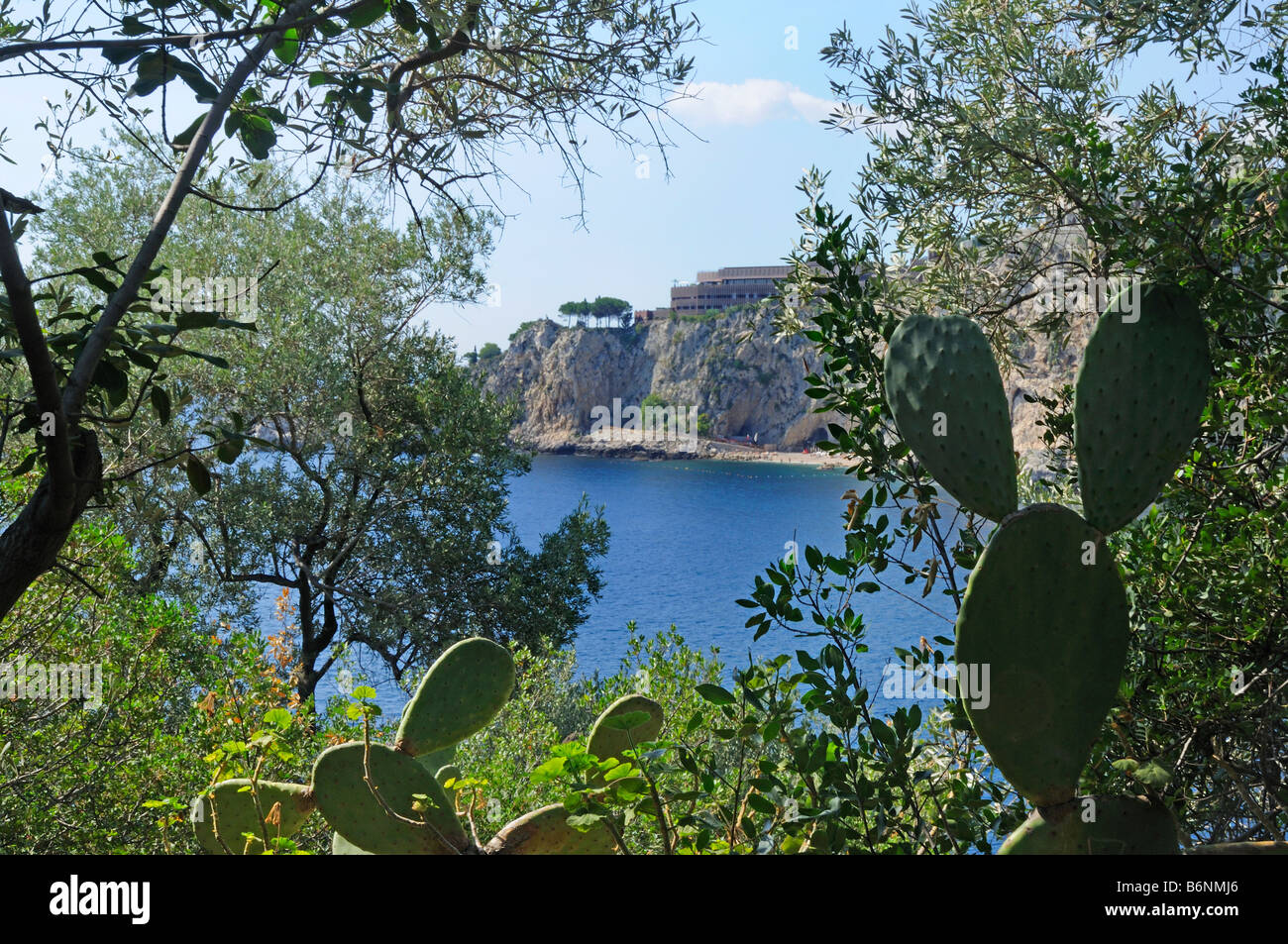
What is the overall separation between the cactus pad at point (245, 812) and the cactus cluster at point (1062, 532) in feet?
5.48

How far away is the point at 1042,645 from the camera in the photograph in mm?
1740

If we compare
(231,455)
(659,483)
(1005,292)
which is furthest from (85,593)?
(659,483)

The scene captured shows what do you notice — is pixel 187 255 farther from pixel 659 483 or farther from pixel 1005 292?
pixel 659 483

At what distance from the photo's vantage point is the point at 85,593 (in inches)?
168

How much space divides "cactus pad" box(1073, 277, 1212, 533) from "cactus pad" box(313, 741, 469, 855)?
60.1 inches

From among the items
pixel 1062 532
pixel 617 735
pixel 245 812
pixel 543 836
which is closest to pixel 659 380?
pixel 245 812

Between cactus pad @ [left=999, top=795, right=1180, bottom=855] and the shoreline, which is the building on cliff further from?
cactus pad @ [left=999, top=795, right=1180, bottom=855]

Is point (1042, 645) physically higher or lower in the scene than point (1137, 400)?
lower

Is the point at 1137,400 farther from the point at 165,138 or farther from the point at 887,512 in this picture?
the point at 165,138

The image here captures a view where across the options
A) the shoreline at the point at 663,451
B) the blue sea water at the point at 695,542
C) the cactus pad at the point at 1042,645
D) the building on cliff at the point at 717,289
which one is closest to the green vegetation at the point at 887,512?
the cactus pad at the point at 1042,645

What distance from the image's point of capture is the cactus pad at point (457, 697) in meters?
2.24

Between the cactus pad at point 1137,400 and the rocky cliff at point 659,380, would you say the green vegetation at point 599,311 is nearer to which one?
the rocky cliff at point 659,380

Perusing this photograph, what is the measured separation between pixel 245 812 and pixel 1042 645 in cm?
198
